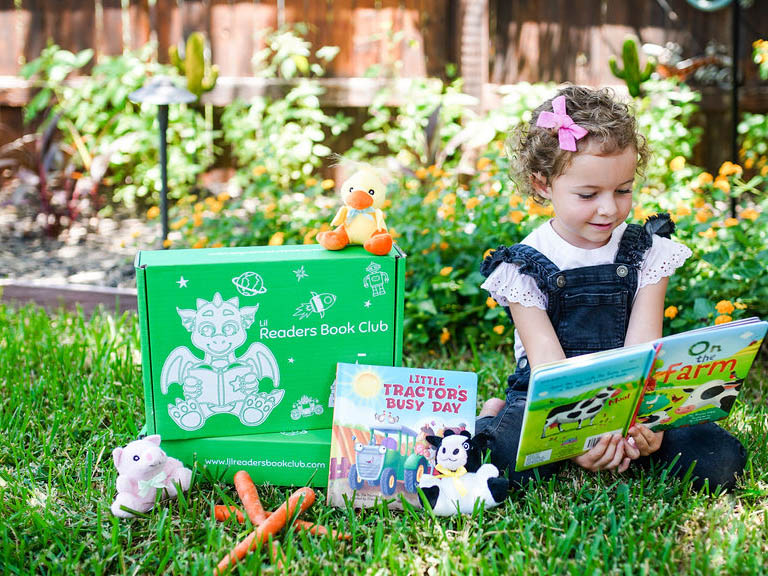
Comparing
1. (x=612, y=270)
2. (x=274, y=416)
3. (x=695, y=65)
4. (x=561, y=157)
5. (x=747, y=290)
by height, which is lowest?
(x=274, y=416)

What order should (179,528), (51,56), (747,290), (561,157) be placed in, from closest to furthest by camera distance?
(179,528) → (561,157) → (747,290) → (51,56)

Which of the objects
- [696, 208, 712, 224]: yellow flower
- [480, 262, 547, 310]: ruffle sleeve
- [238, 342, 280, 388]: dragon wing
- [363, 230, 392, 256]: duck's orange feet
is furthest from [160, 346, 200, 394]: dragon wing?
[696, 208, 712, 224]: yellow flower

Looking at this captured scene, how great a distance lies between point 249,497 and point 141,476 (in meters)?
0.24

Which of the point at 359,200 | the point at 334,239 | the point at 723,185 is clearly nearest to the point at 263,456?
the point at 334,239

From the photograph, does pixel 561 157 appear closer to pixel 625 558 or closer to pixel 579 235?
pixel 579 235

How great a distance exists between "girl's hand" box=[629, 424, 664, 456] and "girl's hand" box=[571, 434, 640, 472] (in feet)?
0.07

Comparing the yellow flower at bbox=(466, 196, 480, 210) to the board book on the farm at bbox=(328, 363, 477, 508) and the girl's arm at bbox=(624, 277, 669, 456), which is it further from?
the board book on the farm at bbox=(328, 363, 477, 508)

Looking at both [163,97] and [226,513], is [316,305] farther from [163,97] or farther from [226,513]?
[163,97]

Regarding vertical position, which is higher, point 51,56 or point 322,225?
point 51,56

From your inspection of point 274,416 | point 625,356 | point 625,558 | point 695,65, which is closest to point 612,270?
point 625,356

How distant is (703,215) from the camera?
2783 mm

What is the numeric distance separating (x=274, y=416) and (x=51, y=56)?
360 centimetres

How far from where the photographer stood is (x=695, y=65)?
13.8 ft

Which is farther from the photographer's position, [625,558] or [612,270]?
[612,270]
